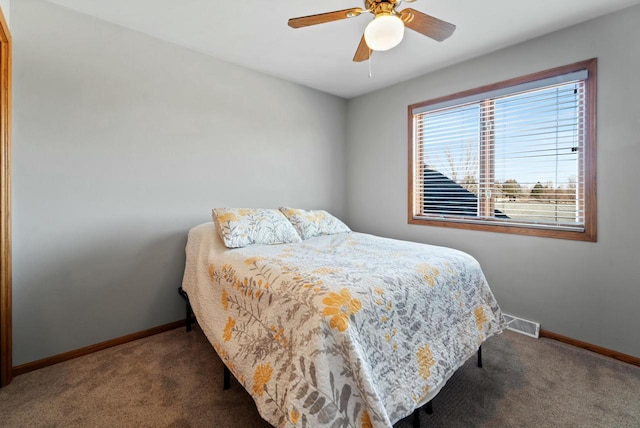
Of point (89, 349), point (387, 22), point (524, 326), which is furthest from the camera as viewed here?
point (524, 326)

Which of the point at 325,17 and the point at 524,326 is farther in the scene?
the point at 524,326

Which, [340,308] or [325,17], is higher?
[325,17]

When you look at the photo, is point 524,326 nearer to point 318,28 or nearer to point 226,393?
point 226,393

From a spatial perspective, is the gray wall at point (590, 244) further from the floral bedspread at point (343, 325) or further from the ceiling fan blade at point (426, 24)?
the ceiling fan blade at point (426, 24)

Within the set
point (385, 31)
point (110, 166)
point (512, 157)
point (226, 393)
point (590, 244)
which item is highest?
point (385, 31)

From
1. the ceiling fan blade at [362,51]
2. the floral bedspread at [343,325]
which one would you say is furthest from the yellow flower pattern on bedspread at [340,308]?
the ceiling fan blade at [362,51]

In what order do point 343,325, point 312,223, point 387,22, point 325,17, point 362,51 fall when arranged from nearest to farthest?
point 343,325
point 387,22
point 325,17
point 362,51
point 312,223

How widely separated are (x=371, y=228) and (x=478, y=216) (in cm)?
125

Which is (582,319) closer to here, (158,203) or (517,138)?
(517,138)

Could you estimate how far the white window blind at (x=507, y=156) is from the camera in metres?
2.25

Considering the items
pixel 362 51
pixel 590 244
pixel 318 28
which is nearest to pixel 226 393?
pixel 362 51

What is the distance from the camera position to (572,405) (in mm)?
1558

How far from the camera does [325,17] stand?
1.52m

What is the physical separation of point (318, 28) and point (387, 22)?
3.45 ft
